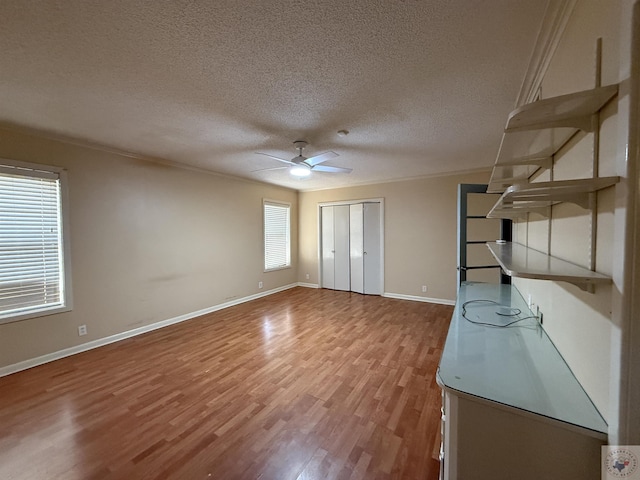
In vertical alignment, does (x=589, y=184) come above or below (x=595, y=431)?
above

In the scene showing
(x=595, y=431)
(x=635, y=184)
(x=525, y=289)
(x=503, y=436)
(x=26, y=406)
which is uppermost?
(x=635, y=184)

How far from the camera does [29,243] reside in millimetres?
2766

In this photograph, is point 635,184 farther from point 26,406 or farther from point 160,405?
point 26,406

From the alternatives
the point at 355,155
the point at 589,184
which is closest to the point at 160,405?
the point at 589,184

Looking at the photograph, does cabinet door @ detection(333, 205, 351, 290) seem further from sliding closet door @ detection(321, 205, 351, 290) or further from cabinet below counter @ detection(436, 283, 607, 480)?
cabinet below counter @ detection(436, 283, 607, 480)

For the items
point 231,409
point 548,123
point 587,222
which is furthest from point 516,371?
point 231,409

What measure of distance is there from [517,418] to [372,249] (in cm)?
485

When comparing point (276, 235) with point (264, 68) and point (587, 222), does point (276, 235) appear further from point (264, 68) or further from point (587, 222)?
point (587, 222)

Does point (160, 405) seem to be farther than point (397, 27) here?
Yes

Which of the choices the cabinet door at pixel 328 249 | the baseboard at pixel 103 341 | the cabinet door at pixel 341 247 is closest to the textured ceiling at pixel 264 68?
the baseboard at pixel 103 341

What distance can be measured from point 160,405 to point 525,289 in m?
3.13

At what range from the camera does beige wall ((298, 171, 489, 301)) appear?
15.9ft

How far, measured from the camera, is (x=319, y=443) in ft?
5.68

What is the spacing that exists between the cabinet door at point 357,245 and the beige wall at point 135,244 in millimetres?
2329
